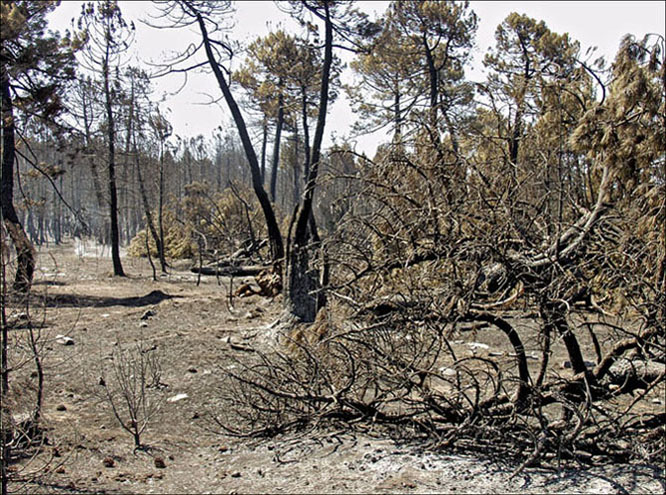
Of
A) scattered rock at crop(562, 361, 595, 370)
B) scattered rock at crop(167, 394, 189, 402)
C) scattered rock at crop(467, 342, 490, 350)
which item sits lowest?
scattered rock at crop(167, 394, 189, 402)

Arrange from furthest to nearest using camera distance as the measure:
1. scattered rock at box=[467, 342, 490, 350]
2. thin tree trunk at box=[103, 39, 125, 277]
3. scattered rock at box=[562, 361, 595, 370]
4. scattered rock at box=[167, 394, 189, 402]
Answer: thin tree trunk at box=[103, 39, 125, 277], scattered rock at box=[467, 342, 490, 350], scattered rock at box=[562, 361, 595, 370], scattered rock at box=[167, 394, 189, 402]

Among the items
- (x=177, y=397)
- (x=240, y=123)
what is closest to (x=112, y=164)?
(x=240, y=123)

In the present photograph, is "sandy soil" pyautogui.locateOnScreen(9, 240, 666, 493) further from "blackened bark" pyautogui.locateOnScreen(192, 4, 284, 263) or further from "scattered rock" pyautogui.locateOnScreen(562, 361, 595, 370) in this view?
"blackened bark" pyautogui.locateOnScreen(192, 4, 284, 263)

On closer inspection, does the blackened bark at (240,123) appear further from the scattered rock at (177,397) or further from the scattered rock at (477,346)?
the scattered rock at (177,397)

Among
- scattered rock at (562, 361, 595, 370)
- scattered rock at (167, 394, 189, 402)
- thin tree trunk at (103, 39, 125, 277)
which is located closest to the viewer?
scattered rock at (167, 394, 189, 402)

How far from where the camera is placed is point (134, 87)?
62.8ft

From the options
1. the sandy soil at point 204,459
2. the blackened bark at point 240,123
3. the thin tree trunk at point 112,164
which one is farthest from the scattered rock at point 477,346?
the thin tree trunk at point 112,164

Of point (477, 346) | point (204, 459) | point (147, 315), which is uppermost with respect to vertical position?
point (147, 315)

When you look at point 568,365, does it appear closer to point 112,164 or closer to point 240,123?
point 240,123

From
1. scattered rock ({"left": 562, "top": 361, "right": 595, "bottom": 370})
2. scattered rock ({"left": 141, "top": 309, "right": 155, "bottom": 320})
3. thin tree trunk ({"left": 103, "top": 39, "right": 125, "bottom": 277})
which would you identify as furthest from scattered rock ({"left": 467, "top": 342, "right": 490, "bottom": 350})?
thin tree trunk ({"left": 103, "top": 39, "right": 125, "bottom": 277})

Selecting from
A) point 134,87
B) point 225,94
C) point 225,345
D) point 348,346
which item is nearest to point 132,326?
point 225,345

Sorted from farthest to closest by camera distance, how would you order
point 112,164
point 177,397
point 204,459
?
1. point 112,164
2. point 177,397
3. point 204,459

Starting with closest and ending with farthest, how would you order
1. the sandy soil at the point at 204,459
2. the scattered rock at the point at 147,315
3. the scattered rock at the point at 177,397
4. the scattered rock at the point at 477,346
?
the sandy soil at the point at 204,459
the scattered rock at the point at 177,397
the scattered rock at the point at 477,346
the scattered rock at the point at 147,315

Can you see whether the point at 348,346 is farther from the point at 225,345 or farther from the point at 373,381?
the point at 225,345
